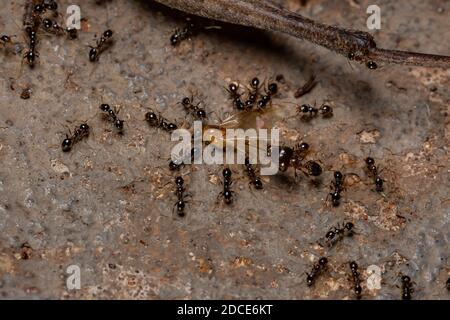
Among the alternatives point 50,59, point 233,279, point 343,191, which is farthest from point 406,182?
point 50,59

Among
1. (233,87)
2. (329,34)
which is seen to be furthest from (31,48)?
(329,34)

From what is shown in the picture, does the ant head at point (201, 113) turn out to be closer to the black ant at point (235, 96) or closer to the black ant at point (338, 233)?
the black ant at point (235, 96)

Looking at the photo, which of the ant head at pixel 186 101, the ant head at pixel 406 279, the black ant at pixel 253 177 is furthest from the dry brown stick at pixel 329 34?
the ant head at pixel 406 279

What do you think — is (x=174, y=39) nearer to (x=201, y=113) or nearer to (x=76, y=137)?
(x=201, y=113)

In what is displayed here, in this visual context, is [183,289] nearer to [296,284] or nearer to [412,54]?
[296,284]

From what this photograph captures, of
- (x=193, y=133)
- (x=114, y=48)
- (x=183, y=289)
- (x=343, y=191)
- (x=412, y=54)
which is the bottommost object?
(x=183, y=289)

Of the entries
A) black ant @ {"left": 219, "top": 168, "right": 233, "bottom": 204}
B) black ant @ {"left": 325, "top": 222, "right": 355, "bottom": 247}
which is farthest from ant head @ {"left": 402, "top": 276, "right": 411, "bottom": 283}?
black ant @ {"left": 219, "top": 168, "right": 233, "bottom": 204}

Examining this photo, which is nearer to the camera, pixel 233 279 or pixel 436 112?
pixel 233 279
